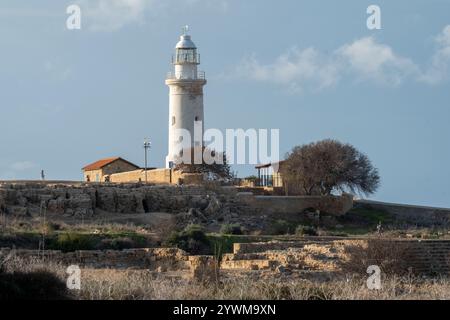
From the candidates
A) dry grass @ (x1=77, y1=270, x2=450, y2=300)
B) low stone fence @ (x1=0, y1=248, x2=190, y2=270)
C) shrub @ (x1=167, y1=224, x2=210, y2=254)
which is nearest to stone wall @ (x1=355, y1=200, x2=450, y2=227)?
shrub @ (x1=167, y1=224, x2=210, y2=254)

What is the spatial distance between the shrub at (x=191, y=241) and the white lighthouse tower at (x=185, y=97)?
2457cm

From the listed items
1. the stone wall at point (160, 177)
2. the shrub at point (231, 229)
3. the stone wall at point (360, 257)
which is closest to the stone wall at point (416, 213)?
the stone wall at point (160, 177)

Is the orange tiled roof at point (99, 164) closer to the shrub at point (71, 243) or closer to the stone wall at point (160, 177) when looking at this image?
the stone wall at point (160, 177)

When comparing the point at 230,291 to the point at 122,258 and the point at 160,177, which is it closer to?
the point at 122,258

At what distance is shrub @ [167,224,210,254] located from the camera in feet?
115

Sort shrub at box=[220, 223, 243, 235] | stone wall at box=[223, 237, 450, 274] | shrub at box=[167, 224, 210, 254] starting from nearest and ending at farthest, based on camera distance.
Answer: stone wall at box=[223, 237, 450, 274] < shrub at box=[167, 224, 210, 254] < shrub at box=[220, 223, 243, 235]

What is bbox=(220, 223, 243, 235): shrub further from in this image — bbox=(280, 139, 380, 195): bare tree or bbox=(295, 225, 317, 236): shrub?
bbox=(280, 139, 380, 195): bare tree

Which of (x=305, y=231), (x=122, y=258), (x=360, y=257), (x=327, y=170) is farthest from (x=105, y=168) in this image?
(x=360, y=257)

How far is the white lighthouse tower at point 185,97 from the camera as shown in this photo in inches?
2406

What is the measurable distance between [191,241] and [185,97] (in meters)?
26.6

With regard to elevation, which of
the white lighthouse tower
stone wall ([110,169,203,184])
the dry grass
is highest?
the white lighthouse tower

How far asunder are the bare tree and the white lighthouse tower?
6885 mm

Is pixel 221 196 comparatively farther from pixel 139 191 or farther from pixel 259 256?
pixel 259 256

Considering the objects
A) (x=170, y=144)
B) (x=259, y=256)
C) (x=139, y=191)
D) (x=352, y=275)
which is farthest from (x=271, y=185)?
(x=352, y=275)
